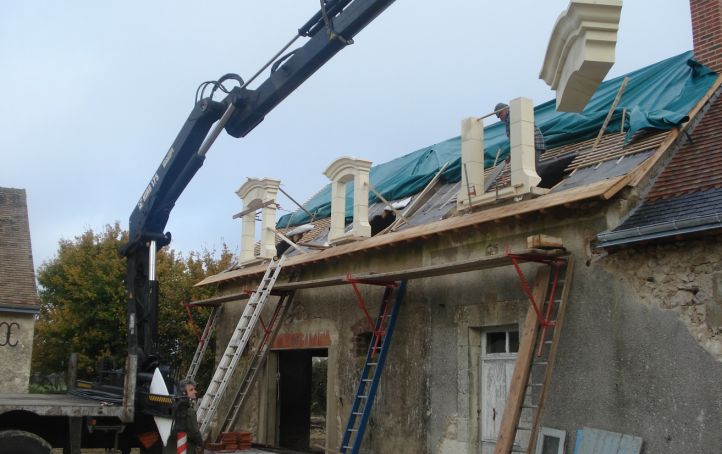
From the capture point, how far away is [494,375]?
10203 millimetres

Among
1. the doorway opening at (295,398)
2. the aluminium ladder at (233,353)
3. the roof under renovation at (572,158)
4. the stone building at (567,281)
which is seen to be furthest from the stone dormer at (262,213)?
the doorway opening at (295,398)

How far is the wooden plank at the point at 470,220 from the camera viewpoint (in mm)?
8656

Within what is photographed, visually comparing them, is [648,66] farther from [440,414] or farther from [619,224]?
[440,414]

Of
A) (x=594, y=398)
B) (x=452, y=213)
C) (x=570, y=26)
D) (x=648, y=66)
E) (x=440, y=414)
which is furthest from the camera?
(x=648, y=66)

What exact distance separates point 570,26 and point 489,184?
471cm

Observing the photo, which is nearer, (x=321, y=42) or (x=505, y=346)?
(x=321, y=42)

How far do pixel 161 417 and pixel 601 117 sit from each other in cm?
752

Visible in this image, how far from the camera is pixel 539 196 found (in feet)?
32.9

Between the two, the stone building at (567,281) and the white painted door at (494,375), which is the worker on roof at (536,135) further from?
the white painted door at (494,375)

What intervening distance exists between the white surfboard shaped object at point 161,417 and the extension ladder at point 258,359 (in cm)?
444

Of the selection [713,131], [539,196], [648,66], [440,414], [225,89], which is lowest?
[440,414]

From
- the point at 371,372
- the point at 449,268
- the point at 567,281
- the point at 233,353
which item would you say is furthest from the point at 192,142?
the point at 567,281

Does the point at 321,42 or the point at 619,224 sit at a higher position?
the point at 321,42

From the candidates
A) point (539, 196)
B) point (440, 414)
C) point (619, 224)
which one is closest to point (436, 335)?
point (440, 414)
